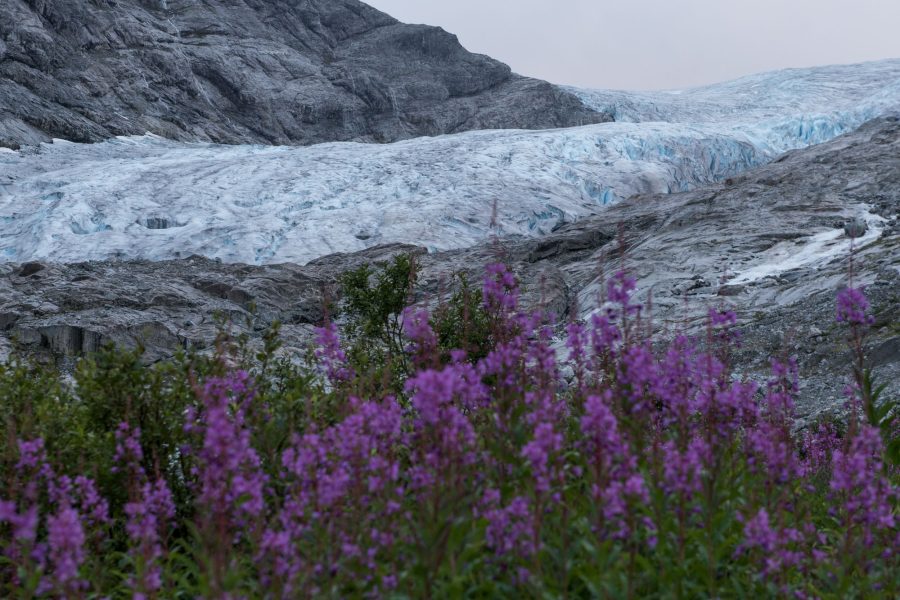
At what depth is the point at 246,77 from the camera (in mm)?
62031

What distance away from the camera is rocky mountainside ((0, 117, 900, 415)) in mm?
14211

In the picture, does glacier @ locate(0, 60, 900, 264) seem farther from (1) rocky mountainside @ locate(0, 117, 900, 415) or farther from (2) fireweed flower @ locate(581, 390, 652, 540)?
(2) fireweed flower @ locate(581, 390, 652, 540)

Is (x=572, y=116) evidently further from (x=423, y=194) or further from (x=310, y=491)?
(x=310, y=491)

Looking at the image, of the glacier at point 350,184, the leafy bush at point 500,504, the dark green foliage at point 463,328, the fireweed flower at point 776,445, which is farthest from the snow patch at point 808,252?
the leafy bush at point 500,504

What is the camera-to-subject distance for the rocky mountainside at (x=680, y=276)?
14.2 metres

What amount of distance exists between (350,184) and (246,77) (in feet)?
96.6

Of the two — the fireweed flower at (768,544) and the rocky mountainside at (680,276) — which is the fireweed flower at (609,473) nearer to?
the fireweed flower at (768,544)

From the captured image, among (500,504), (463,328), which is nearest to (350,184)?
(463,328)

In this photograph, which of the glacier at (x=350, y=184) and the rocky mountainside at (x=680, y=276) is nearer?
the rocky mountainside at (x=680, y=276)

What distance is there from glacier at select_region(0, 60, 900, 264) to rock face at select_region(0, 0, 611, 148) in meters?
5.78

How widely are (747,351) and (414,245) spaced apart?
19603 mm

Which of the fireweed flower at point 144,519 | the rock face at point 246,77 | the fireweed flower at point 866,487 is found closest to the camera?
the fireweed flower at point 144,519

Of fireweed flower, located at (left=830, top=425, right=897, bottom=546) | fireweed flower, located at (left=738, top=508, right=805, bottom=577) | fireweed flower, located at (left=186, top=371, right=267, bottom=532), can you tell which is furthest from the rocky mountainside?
fireweed flower, located at (left=738, top=508, right=805, bottom=577)

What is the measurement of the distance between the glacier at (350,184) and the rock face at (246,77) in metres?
5.78
